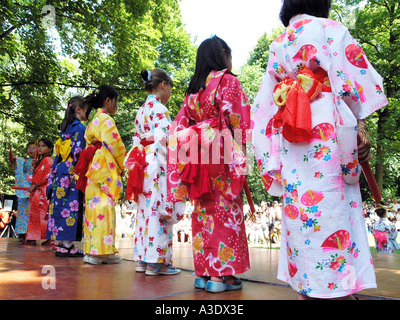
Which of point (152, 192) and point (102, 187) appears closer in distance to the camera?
point (152, 192)

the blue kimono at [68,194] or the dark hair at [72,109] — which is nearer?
the blue kimono at [68,194]

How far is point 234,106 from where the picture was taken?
2.64 meters

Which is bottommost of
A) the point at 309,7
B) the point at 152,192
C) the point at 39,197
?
A: the point at 152,192

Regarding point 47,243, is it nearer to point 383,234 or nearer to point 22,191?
point 22,191

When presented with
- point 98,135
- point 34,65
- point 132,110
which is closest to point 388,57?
point 132,110

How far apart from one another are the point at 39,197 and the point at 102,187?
2930mm

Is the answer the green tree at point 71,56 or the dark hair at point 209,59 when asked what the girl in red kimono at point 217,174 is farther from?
the green tree at point 71,56

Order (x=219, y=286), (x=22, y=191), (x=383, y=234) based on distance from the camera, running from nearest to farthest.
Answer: (x=219, y=286), (x=22, y=191), (x=383, y=234)

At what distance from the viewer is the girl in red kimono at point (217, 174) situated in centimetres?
253

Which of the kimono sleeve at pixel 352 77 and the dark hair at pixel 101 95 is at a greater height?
the dark hair at pixel 101 95

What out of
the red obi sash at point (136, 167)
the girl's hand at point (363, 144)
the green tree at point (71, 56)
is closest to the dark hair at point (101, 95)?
the red obi sash at point (136, 167)

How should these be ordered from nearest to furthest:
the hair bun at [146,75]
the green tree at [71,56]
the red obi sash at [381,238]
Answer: the hair bun at [146,75], the green tree at [71,56], the red obi sash at [381,238]

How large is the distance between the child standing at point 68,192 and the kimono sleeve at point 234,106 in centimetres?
267

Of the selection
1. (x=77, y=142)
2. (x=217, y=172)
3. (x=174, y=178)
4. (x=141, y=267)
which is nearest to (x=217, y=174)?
(x=217, y=172)
